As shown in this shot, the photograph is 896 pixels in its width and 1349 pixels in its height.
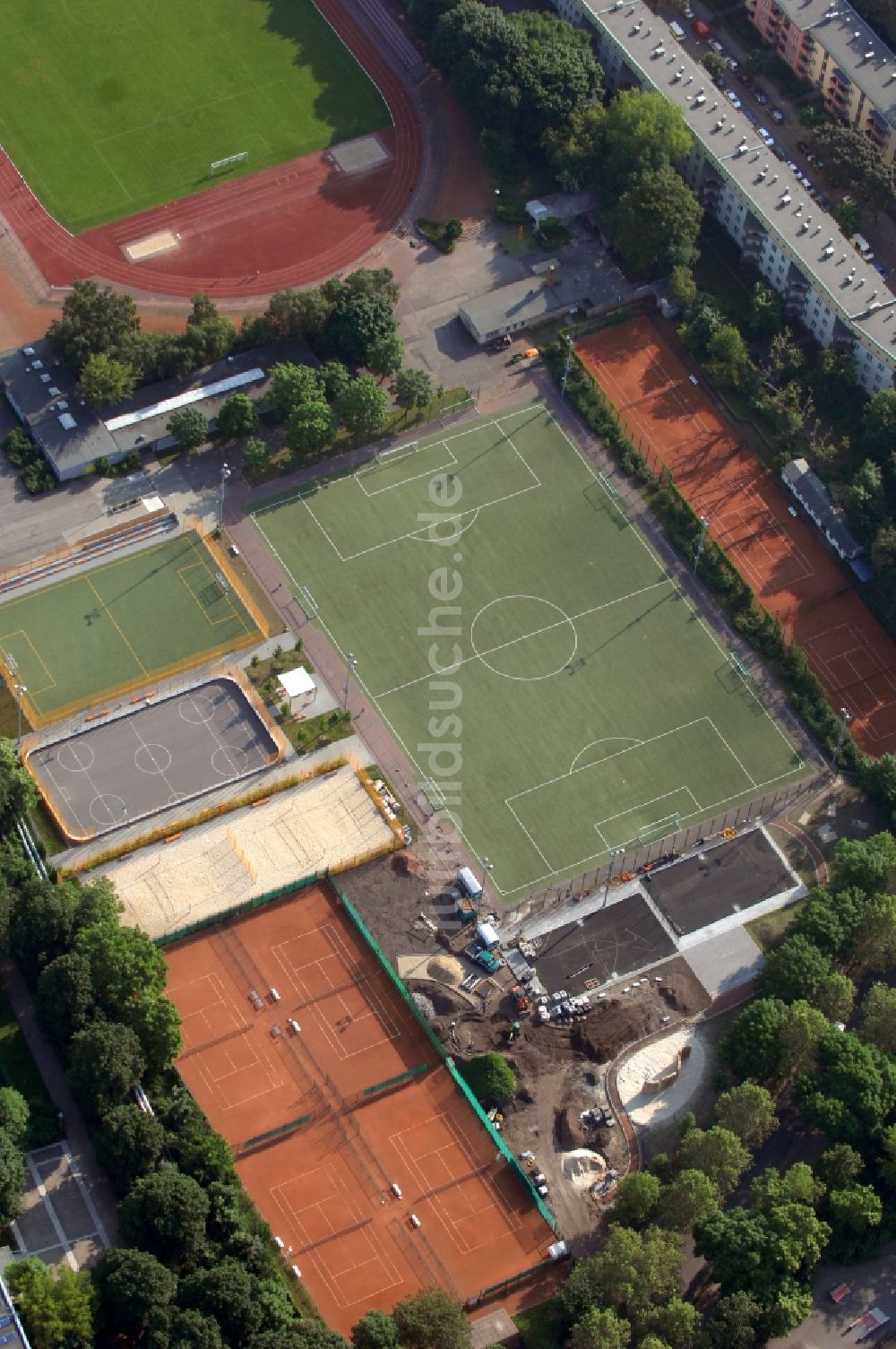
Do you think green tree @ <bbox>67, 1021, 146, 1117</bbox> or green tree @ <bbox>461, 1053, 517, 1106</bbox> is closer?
green tree @ <bbox>67, 1021, 146, 1117</bbox>

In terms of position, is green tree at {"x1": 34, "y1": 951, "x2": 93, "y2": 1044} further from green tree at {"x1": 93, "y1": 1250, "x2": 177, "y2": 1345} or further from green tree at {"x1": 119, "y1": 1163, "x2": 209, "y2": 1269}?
green tree at {"x1": 93, "y1": 1250, "x2": 177, "y2": 1345}

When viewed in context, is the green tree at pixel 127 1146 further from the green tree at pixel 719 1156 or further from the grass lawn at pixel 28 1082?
the green tree at pixel 719 1156

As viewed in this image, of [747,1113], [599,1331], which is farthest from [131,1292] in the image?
[747,1113]

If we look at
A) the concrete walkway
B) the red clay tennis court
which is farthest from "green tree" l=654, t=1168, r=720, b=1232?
the concrete walkway

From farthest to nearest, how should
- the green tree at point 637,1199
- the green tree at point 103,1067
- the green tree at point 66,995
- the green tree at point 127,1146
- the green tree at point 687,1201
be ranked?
A: 1. the green tree at point 66,995
2. the green tree at point 103,1067
3. the green tree at point 637,1199
4. the green tree at point 127,1146
5. the green tree at point 687,1201

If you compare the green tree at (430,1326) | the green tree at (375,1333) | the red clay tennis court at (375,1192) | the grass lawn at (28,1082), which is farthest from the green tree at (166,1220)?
the green tree at (430,1326)

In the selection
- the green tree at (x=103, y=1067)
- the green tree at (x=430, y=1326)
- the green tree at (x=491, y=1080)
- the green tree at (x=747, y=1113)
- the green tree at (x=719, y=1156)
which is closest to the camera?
the green tree at (x=430, y=1326)

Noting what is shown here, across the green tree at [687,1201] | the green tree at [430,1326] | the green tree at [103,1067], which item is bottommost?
the green tree at [687,1201]
